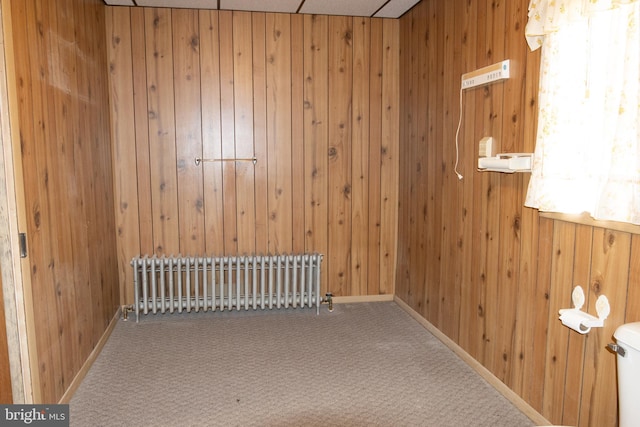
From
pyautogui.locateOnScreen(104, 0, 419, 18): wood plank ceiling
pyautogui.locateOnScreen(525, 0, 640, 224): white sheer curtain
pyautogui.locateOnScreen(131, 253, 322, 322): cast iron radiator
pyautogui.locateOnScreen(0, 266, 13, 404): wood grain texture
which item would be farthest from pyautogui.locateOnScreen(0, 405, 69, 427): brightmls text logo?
pyautogui.locateOnScreen(104, 0, 419, 18): wood plank ceiling

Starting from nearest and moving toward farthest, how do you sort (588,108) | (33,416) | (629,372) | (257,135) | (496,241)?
(629,372)
(588,108)
(33,416)
(496,241)
(257,135)

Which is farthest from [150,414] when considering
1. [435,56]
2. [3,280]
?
[435,56]

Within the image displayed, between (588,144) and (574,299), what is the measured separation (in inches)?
25.6

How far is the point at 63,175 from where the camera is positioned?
8.52ft

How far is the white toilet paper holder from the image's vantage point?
6.35 ft

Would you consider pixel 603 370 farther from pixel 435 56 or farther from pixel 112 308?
pixel 112 308

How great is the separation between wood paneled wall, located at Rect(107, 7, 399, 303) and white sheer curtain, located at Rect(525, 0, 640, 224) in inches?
79.2

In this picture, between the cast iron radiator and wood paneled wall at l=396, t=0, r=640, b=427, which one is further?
the cast iron radiator

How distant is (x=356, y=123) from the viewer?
4168mm

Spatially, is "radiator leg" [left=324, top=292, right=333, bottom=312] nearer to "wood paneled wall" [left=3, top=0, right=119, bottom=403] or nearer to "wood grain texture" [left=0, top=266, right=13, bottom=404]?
"wood paneled wall" [left=3, top=0, right=119, bottom=403]

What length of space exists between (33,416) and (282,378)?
124cm

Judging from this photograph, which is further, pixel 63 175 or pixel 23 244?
pixel 63 175

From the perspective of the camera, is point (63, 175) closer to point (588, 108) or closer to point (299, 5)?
point (299, 5)

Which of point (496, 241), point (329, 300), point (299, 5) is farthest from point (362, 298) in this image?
point (299, 5)
